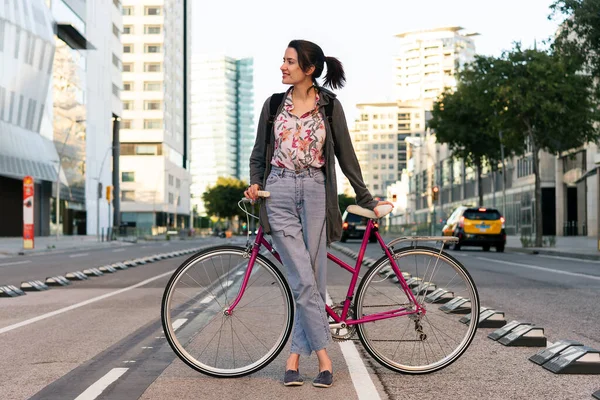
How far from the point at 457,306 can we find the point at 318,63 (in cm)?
174

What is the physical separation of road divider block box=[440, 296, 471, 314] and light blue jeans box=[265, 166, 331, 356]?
75 cm

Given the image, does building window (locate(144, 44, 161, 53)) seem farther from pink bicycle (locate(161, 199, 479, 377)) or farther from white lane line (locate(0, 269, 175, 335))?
pink bicycle (locate(161, 199, 479, 377))

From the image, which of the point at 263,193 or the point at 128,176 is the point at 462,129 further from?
the point at 128,176

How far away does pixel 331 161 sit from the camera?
5250mm

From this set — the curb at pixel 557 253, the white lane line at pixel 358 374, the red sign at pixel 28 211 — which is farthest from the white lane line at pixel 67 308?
the red sign at pixel 28 211

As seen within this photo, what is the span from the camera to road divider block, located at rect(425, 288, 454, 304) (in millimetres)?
5621

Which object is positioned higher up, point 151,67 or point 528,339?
point 151,67

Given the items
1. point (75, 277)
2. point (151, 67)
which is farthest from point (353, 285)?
point (151, 67)

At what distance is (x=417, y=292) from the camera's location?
5.65m

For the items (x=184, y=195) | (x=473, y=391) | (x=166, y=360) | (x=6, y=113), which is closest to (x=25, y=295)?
(x=166, y=360)

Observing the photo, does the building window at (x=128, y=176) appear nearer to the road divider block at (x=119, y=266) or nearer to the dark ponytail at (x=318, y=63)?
the road divider block at (x=119, y=266)

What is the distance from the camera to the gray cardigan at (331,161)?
527 centimetres

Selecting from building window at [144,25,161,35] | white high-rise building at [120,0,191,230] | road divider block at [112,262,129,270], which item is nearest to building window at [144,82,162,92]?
white high-rise building at [120,0,191,230]

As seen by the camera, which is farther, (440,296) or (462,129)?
(462,129)
